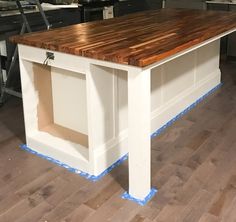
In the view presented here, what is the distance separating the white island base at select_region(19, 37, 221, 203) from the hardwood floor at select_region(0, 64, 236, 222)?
0.12 m

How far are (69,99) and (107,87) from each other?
0.42 metres

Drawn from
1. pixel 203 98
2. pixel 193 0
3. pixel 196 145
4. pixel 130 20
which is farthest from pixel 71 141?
pixel 193 0

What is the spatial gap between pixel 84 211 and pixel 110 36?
114 centimetres

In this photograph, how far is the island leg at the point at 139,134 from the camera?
2.02 metres

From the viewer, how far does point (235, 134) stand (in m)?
3.08

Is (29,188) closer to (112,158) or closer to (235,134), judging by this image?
(112,158)

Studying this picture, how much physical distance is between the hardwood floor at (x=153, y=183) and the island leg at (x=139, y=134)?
81 mm

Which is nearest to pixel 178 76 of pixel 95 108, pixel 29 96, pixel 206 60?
pixel 206 60

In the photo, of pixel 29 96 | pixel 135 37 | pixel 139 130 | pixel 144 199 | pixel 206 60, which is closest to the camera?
pixel 139 130

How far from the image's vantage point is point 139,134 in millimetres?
2115

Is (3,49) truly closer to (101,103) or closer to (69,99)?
(69,99)

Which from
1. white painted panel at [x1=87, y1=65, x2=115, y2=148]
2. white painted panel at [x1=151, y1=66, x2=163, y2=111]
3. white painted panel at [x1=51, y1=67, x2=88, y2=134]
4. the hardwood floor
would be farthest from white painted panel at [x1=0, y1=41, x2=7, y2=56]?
white painted panel at [x1=87, y1=65, x2=115, y2=148]

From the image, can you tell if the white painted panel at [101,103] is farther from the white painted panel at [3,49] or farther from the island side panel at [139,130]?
the white painted panel at [3,49]

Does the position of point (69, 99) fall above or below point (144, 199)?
above
